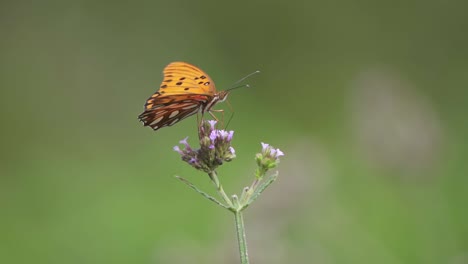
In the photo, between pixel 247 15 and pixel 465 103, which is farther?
pixel 247 15

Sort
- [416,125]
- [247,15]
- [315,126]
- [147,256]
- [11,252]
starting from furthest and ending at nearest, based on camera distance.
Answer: [247,15] → [315,126] → [11,252] → [147,256] → [416,125]

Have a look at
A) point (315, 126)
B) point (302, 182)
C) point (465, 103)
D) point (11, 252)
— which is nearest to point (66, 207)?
point (11, 252)

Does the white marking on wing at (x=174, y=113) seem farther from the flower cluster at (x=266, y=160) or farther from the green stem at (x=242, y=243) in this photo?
the green stem at (x=242, y=243)

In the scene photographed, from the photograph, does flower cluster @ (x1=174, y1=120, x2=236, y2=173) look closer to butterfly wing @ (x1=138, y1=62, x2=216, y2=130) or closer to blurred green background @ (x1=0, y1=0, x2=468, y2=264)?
Result: butterfly wing @ (x1=138, y1=62, x2=216, y2=130)

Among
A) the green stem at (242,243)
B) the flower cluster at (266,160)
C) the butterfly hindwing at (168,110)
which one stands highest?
the butterfly hindwing at (168,110)

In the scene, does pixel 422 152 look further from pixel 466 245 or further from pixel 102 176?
pixel 102 176

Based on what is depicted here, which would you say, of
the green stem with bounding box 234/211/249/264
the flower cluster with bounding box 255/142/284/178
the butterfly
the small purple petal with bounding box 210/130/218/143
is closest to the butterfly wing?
the butterfly

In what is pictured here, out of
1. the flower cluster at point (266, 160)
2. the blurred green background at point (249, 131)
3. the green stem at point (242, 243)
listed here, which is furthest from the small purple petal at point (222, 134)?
the blurred green background at point (249, 131)

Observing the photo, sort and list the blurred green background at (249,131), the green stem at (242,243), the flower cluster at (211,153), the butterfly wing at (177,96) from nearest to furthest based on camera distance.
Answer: the green stem at (242,243) < the flower cluster at (211,153) < the butterfly wing at (177,96) < the blurred green background at (249,131)
